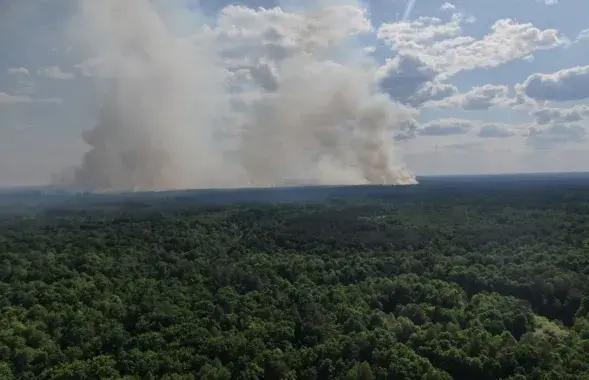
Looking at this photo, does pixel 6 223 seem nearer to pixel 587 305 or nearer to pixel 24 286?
pixel 24 286

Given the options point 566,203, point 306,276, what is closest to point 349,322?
point 306,276

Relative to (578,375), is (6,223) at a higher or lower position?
higher

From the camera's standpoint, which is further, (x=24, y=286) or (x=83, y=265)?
(x=83, y=265)

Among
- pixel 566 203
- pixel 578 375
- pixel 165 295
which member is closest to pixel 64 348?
pixel 165 295

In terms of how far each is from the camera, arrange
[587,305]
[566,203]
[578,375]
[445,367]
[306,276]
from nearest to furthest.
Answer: [578,375]
[445,367]
[587,305]
[306,276]
[566,203]

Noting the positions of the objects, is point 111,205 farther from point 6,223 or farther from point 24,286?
point 24,286

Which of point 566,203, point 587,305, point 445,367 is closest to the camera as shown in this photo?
point 445,367
